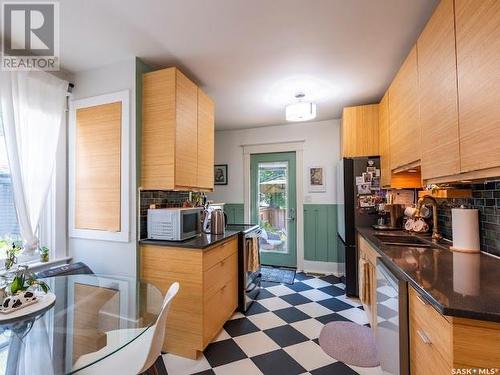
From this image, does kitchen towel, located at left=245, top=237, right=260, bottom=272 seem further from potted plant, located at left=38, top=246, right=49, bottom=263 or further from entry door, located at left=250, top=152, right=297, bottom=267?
potted plant, located at left=38, top=246, right=49, bottom=263

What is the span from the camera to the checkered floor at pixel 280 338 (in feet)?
5.84

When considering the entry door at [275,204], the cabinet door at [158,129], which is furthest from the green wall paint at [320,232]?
the cabinet door at [158,129]

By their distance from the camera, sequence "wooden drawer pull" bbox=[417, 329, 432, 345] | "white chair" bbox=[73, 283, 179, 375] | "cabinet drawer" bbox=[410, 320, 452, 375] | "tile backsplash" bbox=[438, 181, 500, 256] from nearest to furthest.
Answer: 1. "cabinet drawer" bbox=[410, 320, 452, 375]
2. "wooden drawer pull" bbox=[417, 329, 432, 345]
3. "white chair" bbox=[73, 283, 179, 375]
4. "tile backsplash" bbox=[438, 181, 500, 256]

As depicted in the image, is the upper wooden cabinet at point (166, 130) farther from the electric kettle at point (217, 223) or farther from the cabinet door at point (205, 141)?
the electric kettle at point (217, 223)

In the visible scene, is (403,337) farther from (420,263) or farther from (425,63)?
(425,63)

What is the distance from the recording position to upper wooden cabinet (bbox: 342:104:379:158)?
2.94m

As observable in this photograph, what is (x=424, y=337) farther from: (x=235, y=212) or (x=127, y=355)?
(x=235, y=212)

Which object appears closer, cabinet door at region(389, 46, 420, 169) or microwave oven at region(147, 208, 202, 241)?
cabinet door at region(389, 46, 420, 169)

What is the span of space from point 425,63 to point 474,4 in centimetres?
54

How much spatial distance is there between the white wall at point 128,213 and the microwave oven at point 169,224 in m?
0.15

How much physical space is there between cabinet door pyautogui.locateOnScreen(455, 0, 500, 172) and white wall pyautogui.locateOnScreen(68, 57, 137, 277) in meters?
2.24

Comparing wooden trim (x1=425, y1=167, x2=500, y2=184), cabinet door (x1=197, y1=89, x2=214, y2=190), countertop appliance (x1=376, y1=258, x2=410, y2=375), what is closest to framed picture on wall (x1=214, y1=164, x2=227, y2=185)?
cabinet door (x1=197, y1=89, x2=214, y2=190)

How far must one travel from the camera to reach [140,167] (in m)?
2.18

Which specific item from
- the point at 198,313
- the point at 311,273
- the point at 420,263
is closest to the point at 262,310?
the point at 198,313
